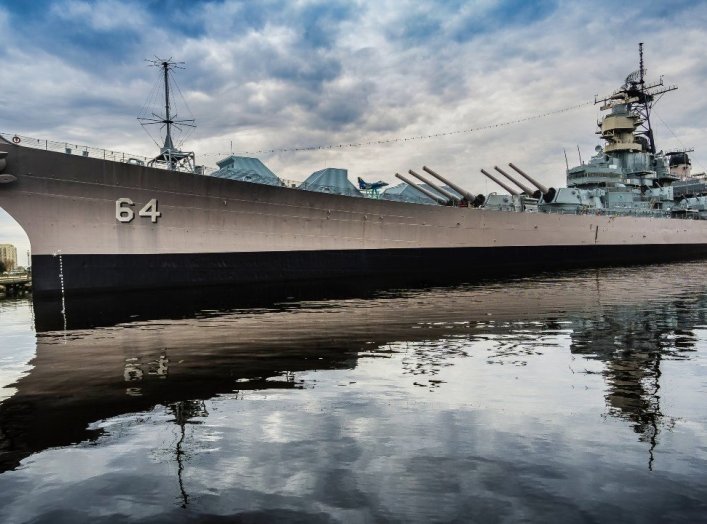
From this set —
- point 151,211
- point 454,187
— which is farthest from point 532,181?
point 151,211

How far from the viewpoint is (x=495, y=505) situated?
3.21 m

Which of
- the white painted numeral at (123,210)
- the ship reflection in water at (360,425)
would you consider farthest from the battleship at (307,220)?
the ship reflection in water at (360,425)

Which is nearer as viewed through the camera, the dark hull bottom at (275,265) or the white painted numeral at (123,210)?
the dark hull bottom at (275,265)

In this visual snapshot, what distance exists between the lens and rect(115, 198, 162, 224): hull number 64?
21.0 meters

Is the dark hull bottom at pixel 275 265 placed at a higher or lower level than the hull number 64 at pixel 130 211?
lower

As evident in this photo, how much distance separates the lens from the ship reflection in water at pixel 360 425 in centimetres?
332

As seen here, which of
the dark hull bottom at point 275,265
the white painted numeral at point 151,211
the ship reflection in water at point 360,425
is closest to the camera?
the ship reflection in water at point 360,425

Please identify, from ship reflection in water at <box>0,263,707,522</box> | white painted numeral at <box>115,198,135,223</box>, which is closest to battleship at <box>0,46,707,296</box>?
white painted numeral at <box>115,198,135,223</box>

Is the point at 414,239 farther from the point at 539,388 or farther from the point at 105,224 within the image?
the point at 539,388

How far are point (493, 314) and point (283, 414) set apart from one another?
29.3 feet

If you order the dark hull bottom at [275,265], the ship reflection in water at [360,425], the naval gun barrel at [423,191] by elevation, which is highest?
the naval gun barrel at [423,191]

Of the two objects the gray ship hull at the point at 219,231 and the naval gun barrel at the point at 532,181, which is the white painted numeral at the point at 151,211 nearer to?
the gray ship hull at the point at 219,231

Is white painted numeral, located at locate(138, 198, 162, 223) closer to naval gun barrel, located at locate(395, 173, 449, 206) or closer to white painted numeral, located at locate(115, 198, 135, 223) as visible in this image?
white painted numeral, located at locate(115, 198, 135, 223)

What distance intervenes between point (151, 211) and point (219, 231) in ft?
10.6
